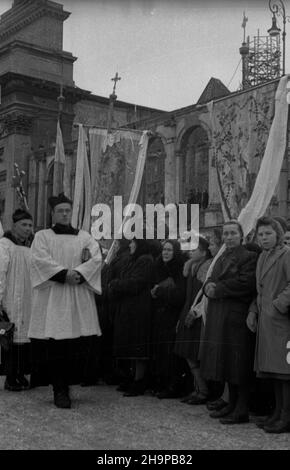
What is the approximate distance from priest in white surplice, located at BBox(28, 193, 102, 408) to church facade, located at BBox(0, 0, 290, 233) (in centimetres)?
805

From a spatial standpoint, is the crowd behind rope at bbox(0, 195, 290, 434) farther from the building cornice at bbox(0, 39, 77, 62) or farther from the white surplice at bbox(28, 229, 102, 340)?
the building cornice at bbox(0, 39, 77, 62)

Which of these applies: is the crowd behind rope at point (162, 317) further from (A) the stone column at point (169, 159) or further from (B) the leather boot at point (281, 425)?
(A) the stone column at point (169, 159)

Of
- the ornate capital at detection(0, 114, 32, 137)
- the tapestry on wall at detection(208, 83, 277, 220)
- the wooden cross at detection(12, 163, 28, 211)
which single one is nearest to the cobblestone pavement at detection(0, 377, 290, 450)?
the tapestry on wall at detection(208, 83, 277, 220)

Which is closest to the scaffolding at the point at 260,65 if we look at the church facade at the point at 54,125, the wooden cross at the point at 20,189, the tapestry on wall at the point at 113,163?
the church facade at the point at 54,125

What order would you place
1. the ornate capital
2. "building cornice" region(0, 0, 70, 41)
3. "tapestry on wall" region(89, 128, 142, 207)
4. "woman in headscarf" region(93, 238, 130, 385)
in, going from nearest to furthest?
"woman in headscarf" region(93, 238, 130, 385)
"tapestry on wall" region(89, 128, 142, 207)
"building cornice" region(0, 0, 70, 41)
the ornate capital

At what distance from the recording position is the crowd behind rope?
5391 mm

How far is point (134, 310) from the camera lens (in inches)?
270

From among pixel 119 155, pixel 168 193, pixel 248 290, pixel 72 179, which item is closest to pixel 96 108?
pixel 72 179

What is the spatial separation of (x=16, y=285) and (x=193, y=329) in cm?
215

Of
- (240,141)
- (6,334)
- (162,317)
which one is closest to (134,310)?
(162,317)

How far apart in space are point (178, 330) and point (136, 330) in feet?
1.61

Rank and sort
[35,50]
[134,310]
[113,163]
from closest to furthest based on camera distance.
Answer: [134,310]
[113,163]
[35,50]

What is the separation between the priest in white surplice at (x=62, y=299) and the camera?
6.15 metres

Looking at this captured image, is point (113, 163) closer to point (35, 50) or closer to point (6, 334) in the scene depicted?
point (6, 334)
